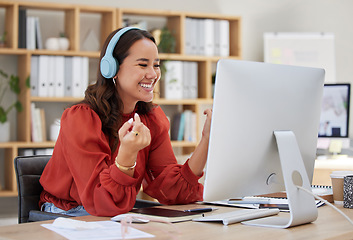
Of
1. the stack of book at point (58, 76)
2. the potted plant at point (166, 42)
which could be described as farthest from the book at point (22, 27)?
the potted plant at point (166, 42)

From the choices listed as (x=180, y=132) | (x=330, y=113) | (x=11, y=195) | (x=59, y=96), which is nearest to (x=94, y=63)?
(x=59, y=96)

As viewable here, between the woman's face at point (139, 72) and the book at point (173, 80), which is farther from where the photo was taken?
the book at point (173, 80)

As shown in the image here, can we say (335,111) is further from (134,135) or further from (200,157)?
(134,135)

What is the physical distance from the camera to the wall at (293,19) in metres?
4.98

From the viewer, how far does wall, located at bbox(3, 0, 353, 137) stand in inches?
196

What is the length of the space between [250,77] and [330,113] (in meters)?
2.36

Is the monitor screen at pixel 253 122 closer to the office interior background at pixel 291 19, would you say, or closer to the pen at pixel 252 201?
the pen at pixel 252 201

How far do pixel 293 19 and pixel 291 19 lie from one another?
0.02 meters

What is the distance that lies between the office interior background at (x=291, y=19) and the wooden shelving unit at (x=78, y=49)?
10.6 inches

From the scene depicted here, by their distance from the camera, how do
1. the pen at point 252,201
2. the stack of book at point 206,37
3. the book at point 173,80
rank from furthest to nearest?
1. the stack of book at point 206,37
2. the book at point 173,80
3. the pen at point 252,201

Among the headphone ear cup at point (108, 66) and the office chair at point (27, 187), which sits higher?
the headphone ear cup at point (108, 66)

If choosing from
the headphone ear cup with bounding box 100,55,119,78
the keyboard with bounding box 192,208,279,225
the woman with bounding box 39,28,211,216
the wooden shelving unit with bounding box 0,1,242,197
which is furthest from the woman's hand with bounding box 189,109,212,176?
the wooden shelving unit with bounding box 0,1,242,197

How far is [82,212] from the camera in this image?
190cm

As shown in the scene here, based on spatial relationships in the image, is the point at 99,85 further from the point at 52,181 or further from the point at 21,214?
the point at 21,214
